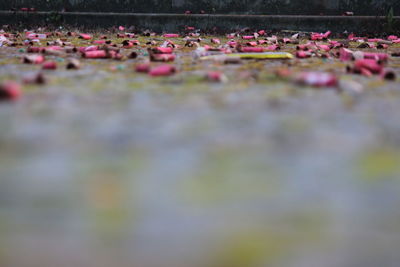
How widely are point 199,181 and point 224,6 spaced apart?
676cm

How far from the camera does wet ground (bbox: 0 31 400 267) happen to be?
777mm

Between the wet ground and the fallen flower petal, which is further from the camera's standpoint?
the fallen flower petal

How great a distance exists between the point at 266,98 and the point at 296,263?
1.15 m

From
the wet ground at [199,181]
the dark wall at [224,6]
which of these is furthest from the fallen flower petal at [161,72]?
the dark wall at [224,6]

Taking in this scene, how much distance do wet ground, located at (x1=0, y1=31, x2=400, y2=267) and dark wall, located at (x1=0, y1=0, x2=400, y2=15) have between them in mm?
5673

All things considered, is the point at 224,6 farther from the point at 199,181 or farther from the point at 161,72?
the point at 199,181

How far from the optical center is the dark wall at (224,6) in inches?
275

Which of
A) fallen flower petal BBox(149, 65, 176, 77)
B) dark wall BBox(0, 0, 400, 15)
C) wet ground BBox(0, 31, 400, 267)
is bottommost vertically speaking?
wet ground BBox(0, 31, 400, 267)

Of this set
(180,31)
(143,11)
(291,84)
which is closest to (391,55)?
(291,84)

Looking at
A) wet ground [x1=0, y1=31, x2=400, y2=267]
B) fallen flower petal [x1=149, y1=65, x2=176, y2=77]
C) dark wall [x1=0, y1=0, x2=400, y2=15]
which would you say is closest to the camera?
wet ground [x1=0, y1=31, x2=400, y2=267]

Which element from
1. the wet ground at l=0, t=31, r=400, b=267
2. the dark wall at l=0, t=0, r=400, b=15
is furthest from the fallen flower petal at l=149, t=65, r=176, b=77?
the dark wall at l=0, t=0, r=400, b=15

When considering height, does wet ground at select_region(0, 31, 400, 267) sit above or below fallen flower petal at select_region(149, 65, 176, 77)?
below

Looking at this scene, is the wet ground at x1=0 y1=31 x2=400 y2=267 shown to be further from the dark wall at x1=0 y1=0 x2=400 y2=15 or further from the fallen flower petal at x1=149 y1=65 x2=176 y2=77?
the dark wall at x1=0 y1=0 x2=400 y2=15

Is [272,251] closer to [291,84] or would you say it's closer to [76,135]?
[76,135]
